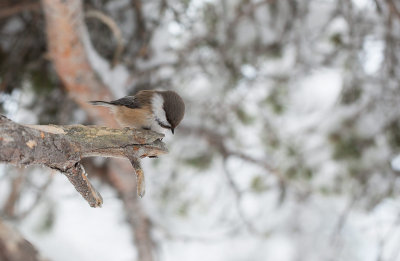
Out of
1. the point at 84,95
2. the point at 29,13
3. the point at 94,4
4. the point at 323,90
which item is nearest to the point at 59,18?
the point at 84,95

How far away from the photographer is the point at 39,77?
2838mm

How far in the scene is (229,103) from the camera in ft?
10.9

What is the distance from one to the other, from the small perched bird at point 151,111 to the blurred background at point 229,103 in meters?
0.54

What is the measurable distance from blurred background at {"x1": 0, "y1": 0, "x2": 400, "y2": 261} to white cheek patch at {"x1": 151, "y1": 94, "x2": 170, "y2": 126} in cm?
60

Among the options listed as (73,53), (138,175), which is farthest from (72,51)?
(138,175)

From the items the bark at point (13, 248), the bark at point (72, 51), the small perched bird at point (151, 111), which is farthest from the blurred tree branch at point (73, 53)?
the bark at point (13, 248)

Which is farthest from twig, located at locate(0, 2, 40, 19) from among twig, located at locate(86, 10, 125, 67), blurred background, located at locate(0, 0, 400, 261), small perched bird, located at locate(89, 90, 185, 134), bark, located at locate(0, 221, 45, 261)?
bark, located at locate(0, 221, 45, 261)

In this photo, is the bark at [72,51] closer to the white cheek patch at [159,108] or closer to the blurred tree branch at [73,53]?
the blurred tree branch at [73,53]

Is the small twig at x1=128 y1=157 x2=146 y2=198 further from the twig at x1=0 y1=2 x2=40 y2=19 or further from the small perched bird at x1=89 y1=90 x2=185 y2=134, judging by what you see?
the twig at x1=0 y1=2 x2=40 y2=19

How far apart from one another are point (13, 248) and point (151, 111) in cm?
115

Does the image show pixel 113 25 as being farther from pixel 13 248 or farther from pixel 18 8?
pixel 13 248

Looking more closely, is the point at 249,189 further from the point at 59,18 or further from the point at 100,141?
the point at 100,141

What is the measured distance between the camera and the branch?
0.97 metres

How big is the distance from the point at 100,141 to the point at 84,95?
1.18 metres
